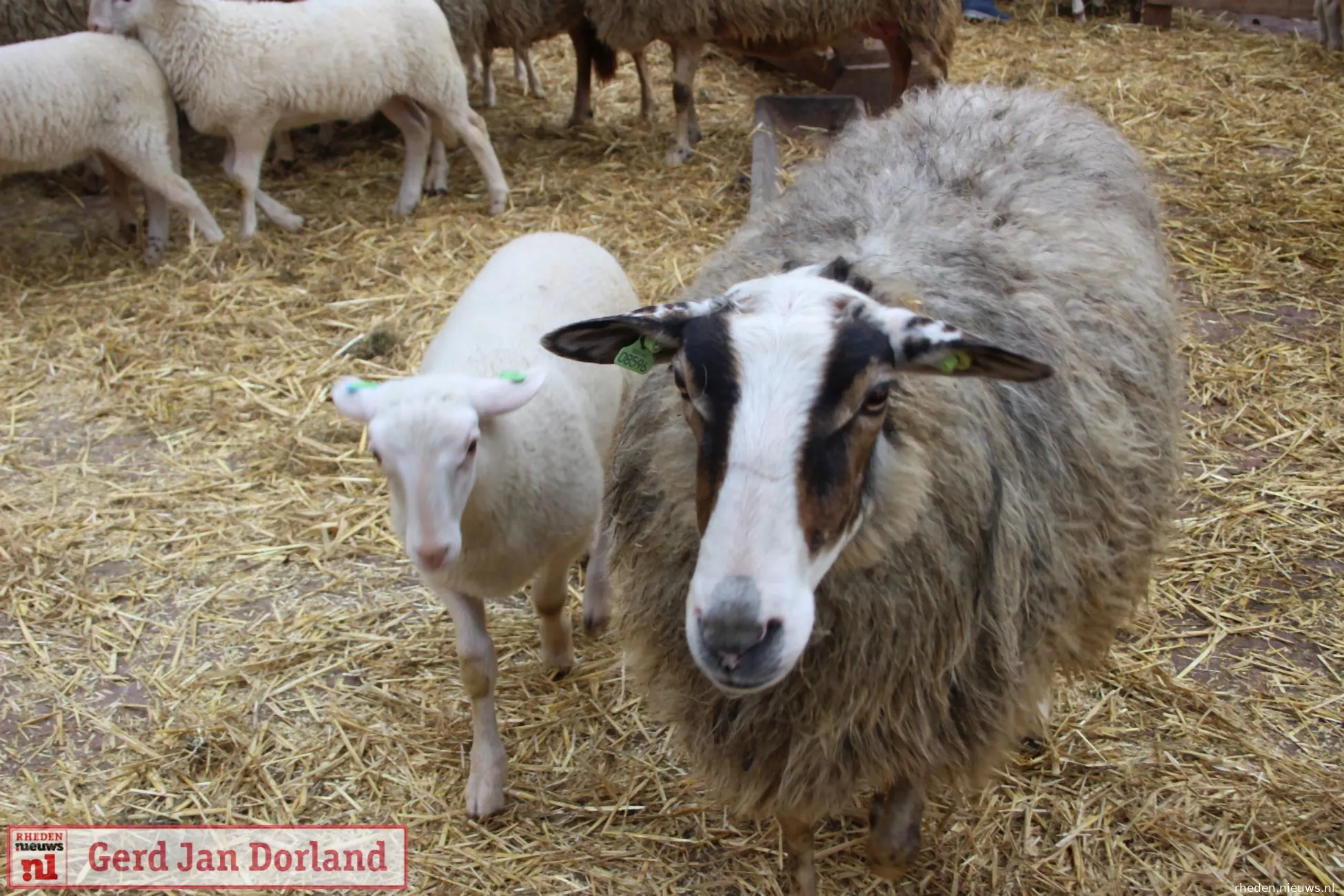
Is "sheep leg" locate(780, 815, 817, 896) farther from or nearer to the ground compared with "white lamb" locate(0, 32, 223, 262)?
nearer to the ground

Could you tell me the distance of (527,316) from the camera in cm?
295

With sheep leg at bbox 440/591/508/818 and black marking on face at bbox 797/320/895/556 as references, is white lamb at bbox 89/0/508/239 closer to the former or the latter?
sheep leg at bbox 440/591/508/818

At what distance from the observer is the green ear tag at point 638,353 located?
5.98 feet

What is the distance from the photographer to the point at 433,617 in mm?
3193

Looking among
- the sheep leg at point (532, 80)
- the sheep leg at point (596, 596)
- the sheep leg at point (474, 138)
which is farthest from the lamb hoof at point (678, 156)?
the sheep leg at point (596, 596)

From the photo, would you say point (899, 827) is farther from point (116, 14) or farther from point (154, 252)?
point (116, 14)

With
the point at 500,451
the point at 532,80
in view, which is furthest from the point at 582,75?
the point at 500,451

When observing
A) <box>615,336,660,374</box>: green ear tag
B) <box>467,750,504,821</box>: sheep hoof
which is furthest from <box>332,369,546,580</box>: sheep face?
<box>467,750,504,821</box>: sheep hoof

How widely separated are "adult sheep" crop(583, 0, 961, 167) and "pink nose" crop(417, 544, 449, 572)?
4.87 m

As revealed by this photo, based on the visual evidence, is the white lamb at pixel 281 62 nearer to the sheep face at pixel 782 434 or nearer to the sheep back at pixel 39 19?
the sheep back at pixel 39 19

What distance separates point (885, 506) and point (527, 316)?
4.99ft

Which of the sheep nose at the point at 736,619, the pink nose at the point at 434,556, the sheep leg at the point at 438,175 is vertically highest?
the sheep nose at the point at 736,619

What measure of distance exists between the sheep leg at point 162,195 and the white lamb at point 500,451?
2.85 meters

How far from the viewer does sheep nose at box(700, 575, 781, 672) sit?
1460 millimetres
